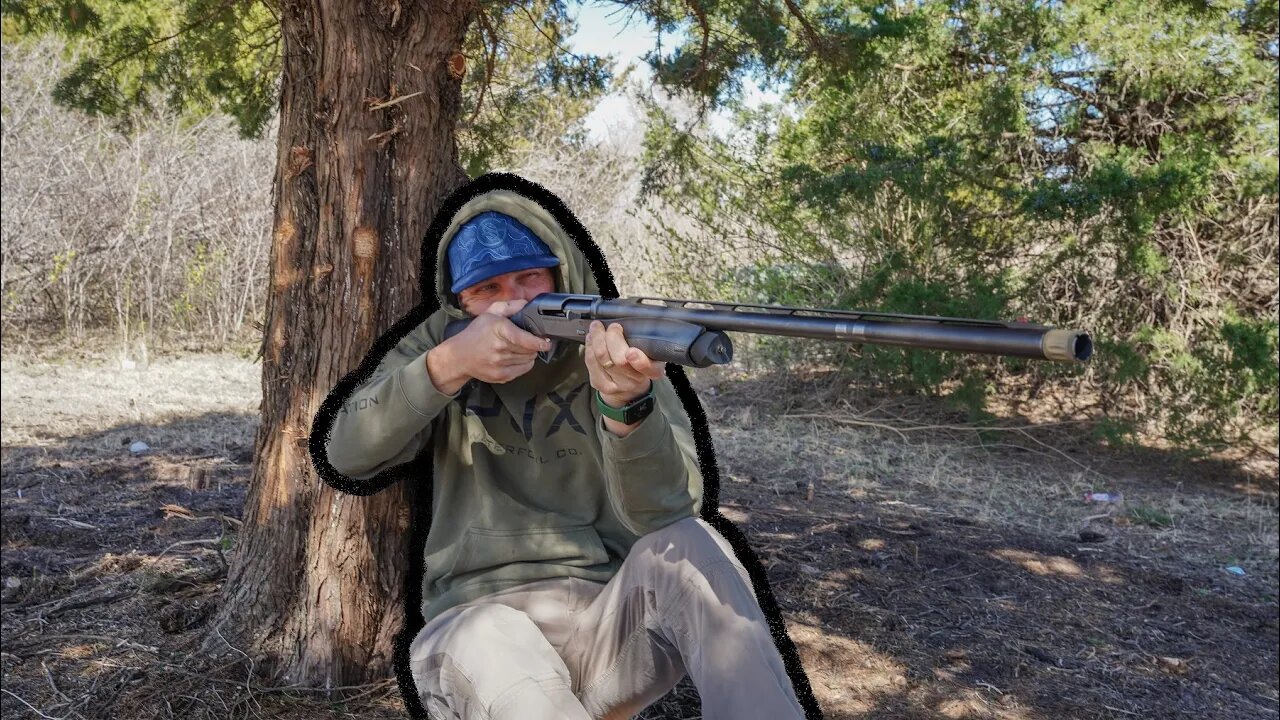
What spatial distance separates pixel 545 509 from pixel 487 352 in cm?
53

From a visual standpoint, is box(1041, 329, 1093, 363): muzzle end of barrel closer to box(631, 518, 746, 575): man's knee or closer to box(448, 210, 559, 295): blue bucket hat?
box(631, 518, 746, 575): man's knee

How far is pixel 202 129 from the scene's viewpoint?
10.7 metres

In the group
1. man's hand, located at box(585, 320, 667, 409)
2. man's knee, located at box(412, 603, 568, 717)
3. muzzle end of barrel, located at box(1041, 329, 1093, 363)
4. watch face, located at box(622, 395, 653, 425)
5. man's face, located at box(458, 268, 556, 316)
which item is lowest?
man's knee, located at box(412, 603, 568, 717)

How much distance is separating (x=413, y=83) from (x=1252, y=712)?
3533 mm

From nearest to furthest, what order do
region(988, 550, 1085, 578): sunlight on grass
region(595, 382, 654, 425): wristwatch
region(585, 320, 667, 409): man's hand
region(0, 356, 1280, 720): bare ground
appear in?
region(585, 320, 667, 409): man's hand < region(595, 382, 654, 425): wristwatch < region(0, 356, 1280, 720): bare ground < region(988, 550, 1085, 578): sunlight on grass

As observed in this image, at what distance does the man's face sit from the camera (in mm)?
2525

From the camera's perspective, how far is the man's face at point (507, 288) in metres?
2.53

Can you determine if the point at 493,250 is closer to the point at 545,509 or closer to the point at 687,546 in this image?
the point at 545,509

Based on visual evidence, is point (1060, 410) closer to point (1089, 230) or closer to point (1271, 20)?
point (1089, 230)

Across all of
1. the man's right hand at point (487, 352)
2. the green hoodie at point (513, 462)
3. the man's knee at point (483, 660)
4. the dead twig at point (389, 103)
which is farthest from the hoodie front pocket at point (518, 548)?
the dead twig at point (389, 103)

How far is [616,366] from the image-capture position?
2.16 meters

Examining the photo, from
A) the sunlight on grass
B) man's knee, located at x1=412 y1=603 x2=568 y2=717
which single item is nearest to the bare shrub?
the sunlight on grass

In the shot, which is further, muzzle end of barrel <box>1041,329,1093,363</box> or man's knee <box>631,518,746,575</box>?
man's knee <box>631,518,746,575</box>

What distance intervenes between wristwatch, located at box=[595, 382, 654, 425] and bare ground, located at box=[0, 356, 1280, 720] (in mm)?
1301
